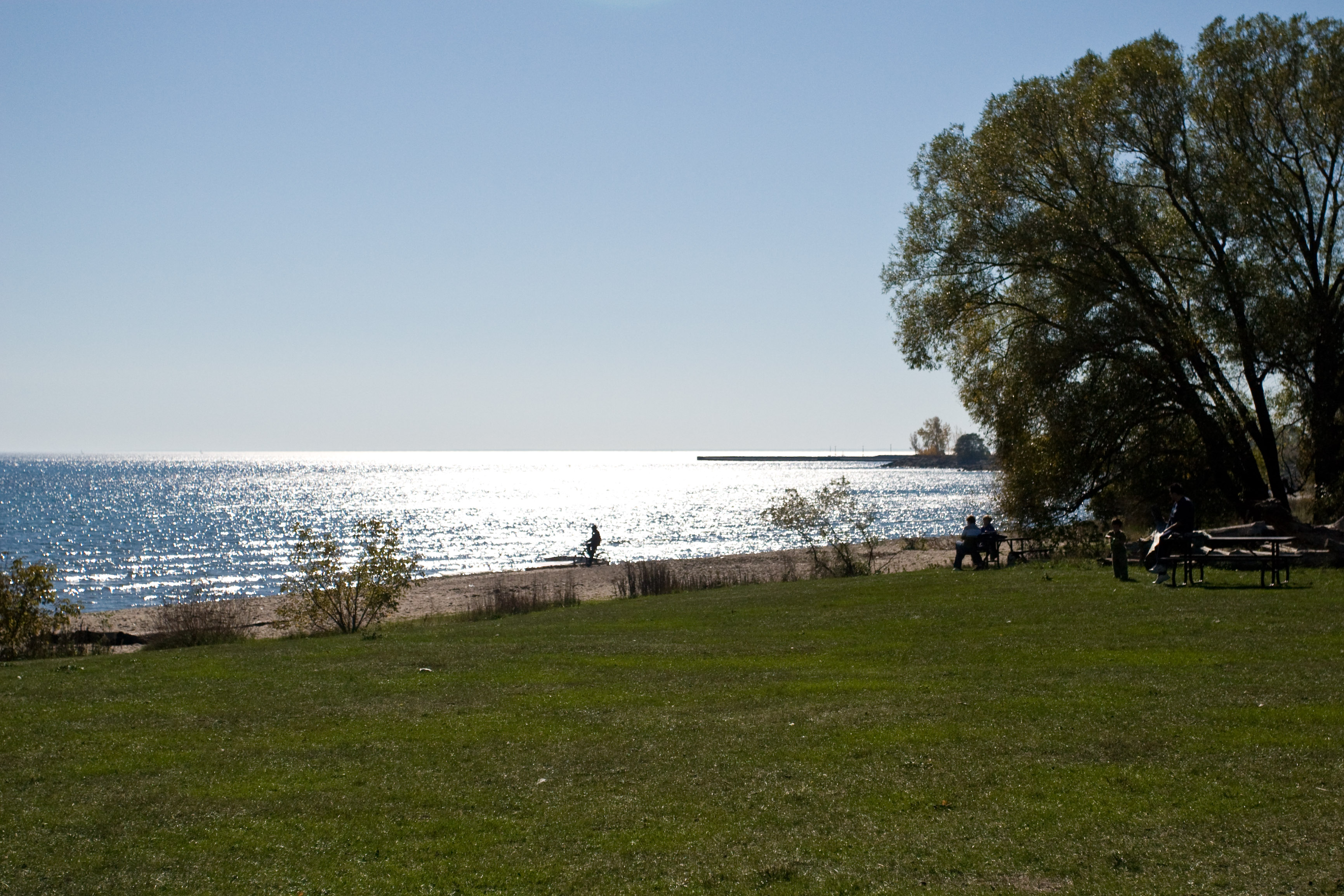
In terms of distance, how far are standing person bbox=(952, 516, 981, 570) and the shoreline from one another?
3960 millimetres

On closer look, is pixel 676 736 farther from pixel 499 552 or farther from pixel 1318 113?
pixel 499 552

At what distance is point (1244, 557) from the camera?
58.6 ft

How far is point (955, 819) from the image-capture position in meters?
6.76

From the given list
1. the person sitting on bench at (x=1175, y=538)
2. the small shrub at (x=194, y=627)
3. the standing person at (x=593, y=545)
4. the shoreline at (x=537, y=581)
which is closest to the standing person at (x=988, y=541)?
the shoreline at (x=537, y=581)

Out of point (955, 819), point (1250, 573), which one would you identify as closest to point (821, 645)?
point (955, 819)

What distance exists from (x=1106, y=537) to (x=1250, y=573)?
776cm

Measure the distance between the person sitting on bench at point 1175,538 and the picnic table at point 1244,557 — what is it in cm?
14

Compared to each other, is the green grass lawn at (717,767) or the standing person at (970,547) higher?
the standing person at (970,547)

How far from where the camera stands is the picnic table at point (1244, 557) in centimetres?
1761

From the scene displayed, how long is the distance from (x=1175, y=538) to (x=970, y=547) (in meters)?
7.25

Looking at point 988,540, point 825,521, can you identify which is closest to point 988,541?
point 988,540

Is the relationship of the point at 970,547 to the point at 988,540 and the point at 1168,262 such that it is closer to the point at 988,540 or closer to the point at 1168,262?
the point at 988,540

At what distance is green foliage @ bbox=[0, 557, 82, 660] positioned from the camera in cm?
1967

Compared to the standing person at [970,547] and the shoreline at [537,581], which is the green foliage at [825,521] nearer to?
the shoreline at [537,581]
